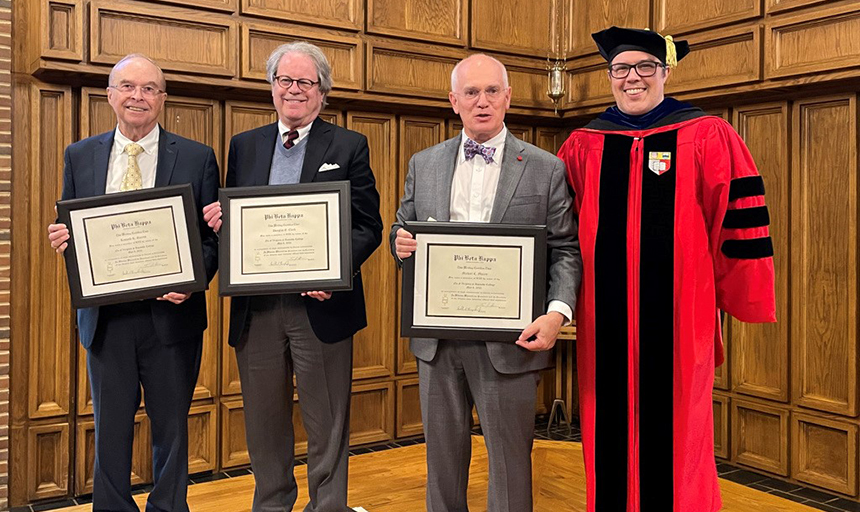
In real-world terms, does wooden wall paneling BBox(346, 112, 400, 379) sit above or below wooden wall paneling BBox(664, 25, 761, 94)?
below

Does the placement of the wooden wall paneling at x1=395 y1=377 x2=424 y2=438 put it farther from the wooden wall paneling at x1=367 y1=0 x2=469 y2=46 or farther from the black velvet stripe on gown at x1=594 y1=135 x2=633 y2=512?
the black velvet stripe on gown at x1=594 y1=135 x2=633 y2=512

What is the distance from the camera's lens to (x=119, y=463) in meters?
2.88

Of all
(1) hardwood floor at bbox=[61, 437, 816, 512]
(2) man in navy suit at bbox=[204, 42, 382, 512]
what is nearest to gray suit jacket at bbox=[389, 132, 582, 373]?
(2) man in navy suit at bbox=[204, 42, 382, 512]

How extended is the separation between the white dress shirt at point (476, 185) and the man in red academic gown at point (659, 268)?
27cm

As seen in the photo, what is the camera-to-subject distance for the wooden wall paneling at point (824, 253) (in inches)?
164

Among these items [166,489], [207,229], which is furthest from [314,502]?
[207,229]

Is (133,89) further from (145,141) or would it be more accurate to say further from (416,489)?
(416,489)

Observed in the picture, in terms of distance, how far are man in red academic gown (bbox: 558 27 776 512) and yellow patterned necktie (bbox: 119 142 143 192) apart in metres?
1.55

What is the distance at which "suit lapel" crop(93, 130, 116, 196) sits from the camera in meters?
2.79

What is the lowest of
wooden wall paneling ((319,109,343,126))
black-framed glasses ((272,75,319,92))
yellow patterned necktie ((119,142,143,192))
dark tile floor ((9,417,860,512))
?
dark tile floor ((9,417,860,512))

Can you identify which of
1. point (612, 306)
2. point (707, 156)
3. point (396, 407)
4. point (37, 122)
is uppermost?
point (37, 122)

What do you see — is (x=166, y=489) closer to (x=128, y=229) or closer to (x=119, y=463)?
(x=119, y=463)

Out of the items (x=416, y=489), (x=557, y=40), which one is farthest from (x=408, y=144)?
(x=416, y=489)

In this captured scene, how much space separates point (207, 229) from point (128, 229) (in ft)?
0.97
